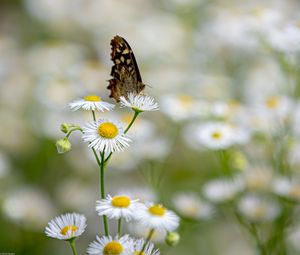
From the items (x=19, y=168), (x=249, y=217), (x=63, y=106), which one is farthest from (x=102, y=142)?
(x=19, y=168)

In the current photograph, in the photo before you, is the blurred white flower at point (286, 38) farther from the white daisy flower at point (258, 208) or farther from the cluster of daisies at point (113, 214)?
the cluster of daisies at point (113, 214)

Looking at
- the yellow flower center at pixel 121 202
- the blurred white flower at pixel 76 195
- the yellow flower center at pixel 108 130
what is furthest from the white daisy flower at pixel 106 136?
the blurred white flower at pixel 76 195

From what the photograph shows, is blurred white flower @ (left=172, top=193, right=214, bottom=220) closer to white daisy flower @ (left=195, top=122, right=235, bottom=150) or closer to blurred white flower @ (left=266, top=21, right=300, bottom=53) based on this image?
white daisy flower @ (left=195, top=122, right=235, bottom=150)

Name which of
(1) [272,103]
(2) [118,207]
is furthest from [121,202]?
(1) [272,103]

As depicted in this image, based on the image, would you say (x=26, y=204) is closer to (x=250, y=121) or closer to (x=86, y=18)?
(x=250, y=121)

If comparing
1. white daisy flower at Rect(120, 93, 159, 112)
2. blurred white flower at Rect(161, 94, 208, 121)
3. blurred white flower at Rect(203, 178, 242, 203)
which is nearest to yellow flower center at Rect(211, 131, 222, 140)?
blurred white flower at Rect(203, 178, 242, 203)

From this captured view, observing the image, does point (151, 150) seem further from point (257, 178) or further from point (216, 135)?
point (257, 178)
